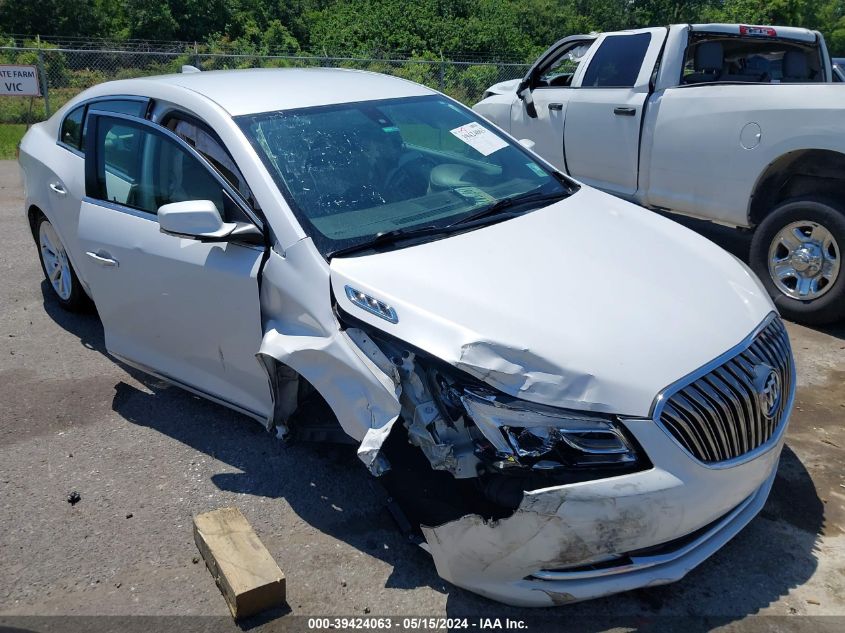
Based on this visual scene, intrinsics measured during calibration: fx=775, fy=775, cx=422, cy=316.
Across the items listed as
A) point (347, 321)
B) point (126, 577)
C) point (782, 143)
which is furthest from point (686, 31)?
point (126, 577)

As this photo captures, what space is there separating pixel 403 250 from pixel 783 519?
6.63ft

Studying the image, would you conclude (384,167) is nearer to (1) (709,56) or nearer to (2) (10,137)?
(1) (709,56)

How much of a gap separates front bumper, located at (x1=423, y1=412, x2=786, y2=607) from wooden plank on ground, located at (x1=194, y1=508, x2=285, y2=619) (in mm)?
633

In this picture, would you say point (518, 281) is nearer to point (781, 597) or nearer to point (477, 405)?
point (477, 405)

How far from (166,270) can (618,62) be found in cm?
481

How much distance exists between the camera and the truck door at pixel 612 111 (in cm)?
659

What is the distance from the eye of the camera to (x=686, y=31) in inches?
253

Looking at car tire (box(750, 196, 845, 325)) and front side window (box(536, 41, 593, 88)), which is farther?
front side window (box(536, 41, 593, 88))

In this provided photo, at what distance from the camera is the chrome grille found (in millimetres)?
2674

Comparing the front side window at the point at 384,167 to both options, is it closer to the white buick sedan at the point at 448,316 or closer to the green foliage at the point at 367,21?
the white buick sedan at the point at 448,316

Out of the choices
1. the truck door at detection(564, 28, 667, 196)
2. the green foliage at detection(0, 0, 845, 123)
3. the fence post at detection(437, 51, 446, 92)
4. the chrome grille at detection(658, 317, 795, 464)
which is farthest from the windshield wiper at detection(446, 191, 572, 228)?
the green foliage at detection(0, 0, 845, 123)

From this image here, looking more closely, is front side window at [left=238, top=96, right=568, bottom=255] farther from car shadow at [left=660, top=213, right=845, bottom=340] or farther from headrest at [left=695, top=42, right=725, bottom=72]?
headrest at [left=695, top=42, right=725, bottom=72]

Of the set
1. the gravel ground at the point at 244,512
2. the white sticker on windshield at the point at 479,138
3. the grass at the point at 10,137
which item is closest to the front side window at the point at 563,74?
the white sticker on windshield at the point at 479,138

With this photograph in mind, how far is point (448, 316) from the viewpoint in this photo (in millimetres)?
2842
